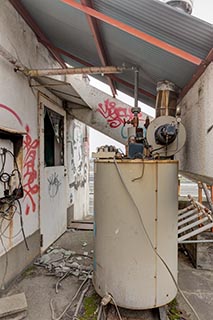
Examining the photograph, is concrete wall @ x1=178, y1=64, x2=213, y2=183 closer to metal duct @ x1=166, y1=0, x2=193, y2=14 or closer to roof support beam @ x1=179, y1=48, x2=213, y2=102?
roof support beam @ x1=179, y1=48, x2=213, y2=102

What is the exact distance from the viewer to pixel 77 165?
551cm

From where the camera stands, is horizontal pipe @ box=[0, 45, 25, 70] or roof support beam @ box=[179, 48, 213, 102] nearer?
roof support beam @ box=[179, 48, 213, 102]

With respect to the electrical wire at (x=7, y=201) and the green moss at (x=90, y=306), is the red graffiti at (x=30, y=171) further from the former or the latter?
the green moss at (x=90, y=306)

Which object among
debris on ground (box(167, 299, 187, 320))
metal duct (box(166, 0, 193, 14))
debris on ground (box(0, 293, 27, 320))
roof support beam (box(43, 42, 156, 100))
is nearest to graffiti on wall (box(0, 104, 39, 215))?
debris on ground (box(0, 293, 27, 320))

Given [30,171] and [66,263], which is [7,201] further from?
[66,263]

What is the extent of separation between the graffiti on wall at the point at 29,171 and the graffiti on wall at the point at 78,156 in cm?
178

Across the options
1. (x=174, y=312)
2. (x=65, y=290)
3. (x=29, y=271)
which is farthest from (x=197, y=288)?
(x=29, y=271)

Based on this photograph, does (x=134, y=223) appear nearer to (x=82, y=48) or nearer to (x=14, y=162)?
(x=14, y=162)

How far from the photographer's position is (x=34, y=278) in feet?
8.91

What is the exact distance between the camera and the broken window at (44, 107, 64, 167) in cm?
379

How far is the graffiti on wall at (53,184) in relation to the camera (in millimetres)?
3777

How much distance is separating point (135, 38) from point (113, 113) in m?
1.88

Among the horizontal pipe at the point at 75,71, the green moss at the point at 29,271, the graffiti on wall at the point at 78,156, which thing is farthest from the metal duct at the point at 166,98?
the green moss at the point at 29,271

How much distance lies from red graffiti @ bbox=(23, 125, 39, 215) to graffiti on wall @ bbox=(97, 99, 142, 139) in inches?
58.7
